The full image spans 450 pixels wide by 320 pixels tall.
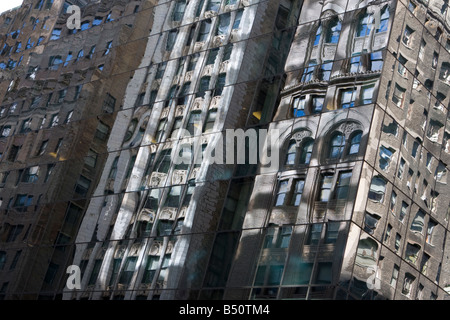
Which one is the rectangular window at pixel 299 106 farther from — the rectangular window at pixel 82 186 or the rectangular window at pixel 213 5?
the rectangular window at pixel 82 186

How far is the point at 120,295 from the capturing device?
34125 millimetres

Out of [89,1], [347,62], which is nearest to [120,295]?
[347,62]

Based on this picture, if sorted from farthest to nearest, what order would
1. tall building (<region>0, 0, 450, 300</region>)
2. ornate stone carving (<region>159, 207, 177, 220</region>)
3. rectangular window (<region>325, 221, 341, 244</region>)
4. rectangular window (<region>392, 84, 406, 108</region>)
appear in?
ornate stone carving (<region>159, 207, 177, 220</region>), rectangular window (<region>392, 84, 406, 108</region>), tall building (<region>0, 0, 450, 300</region>), rectangular window (<region>325, 221, 341, 244</region>)

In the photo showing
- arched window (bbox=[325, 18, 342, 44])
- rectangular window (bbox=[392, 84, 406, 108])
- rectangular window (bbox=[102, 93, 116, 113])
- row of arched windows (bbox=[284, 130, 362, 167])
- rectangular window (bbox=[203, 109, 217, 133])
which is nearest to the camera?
row of arched windows (bbox=[284, 130, 362, 167])

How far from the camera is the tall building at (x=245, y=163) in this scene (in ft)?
96.4

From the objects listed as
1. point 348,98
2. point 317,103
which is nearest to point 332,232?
point 348,98

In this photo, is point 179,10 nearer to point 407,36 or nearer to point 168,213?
point 168,213

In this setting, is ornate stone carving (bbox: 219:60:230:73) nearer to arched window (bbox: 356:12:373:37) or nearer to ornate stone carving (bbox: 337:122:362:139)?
arched window (bbox: 356:12:373:37)

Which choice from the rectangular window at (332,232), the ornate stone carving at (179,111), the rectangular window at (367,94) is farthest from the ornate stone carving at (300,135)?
the ornate stone carving at (179,111)

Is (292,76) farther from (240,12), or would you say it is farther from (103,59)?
(103,59)

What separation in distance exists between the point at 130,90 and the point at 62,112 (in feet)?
18.2

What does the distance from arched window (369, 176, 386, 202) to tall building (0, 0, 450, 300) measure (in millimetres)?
52

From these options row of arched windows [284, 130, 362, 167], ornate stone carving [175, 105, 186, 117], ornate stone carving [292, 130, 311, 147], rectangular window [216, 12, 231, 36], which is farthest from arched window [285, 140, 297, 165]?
rectangular window [216, 12, 231, 36]

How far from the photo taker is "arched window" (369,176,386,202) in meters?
29.1
